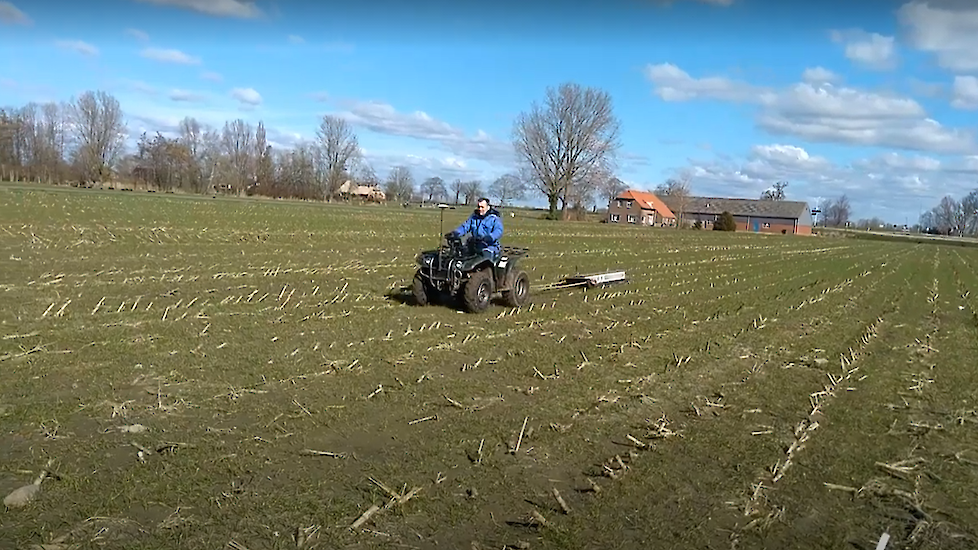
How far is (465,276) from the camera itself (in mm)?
11141

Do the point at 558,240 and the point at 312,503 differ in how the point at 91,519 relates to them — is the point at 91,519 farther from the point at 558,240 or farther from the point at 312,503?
the point at 558,240

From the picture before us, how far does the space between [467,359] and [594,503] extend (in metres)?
3.82

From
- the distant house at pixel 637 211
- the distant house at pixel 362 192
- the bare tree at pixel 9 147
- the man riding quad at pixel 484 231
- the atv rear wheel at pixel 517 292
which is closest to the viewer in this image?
the man riding quad at pixel 484 231

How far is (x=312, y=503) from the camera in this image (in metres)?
4.45

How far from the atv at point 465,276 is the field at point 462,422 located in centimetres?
40

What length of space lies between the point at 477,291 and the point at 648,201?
93.1 metres

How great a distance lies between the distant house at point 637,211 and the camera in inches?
3745

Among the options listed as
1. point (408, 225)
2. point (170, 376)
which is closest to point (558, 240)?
point (408, 225)

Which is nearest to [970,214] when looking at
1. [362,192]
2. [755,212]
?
[755,212]

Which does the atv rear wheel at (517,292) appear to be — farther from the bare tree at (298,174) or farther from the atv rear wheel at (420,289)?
the bare tree at (298,174)

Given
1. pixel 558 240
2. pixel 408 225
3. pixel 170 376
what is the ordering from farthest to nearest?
pixel 408 225 → pixel 558 240 → pixel 170 376

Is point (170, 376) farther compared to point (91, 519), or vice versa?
point (170, 376)

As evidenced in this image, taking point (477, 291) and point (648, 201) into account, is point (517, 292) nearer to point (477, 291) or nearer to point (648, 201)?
point (477, 291)

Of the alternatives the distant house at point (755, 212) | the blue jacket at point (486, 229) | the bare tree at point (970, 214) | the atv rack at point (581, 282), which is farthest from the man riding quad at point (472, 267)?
the bare tree at point (970, 214)
